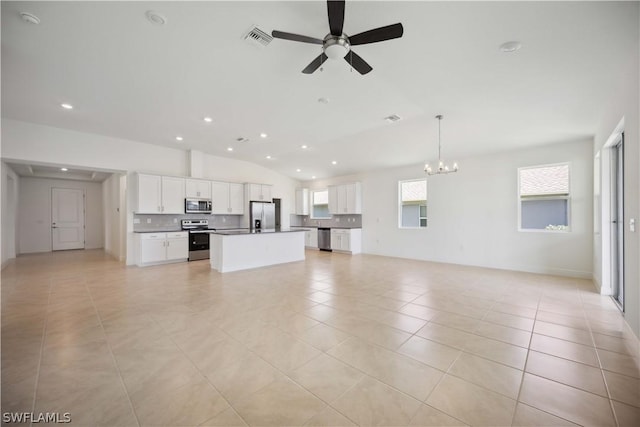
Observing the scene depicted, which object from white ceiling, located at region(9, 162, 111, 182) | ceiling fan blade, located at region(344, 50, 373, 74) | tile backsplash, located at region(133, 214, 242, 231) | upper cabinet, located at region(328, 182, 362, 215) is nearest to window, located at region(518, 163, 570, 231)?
upper cabinet, located at region(328, 182, 362, 215)

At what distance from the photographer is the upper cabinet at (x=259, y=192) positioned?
27.6 feet

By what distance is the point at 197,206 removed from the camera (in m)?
7.32

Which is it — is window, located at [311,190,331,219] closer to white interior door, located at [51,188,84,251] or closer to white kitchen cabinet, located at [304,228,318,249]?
white kitchen cabinet, located at [304,228,318,249]

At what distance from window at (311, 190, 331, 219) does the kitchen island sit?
10.9ft

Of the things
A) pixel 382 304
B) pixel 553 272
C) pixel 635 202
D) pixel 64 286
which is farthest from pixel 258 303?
pixel 553 272

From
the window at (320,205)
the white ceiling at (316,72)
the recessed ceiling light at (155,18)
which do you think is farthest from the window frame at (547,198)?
the recessed ceiling light at (155,18)

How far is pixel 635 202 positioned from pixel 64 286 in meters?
7.97

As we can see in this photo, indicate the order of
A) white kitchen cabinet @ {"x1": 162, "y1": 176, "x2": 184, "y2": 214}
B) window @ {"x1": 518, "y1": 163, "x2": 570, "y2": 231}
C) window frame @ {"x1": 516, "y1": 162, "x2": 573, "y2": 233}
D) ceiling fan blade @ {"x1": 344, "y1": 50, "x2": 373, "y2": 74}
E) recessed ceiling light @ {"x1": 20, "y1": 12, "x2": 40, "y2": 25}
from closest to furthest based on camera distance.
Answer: recessed ceiling light @ {"x1": 20, "y1": 12, "x2": 40, "y2": 25}, ceiling fan blade @ {"x1": 344, "y1": 50, "x2": 373, "y2": 74}, window frame @ {"x1": 516, "y1": 162, "x2": 573, "y2": 233}, window @ {"x1": 518, "y1": 163, "x2": 570, "y2": 231}, white kitchen cabinet @ {"x1": 162, "y1": 176, "x2": 184, "y2": 214}

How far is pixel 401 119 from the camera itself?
4773 millimetres

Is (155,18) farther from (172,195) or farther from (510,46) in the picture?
(172,195)

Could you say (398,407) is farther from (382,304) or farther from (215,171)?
(215,171)

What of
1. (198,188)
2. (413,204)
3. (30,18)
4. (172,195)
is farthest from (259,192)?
(30,18)

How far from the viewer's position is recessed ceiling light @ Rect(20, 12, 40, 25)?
2346 millimetres

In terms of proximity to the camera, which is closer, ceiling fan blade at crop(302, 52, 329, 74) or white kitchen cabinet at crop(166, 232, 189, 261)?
ceiling fan blade at crop(302, 52, 329, 74)
